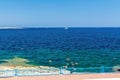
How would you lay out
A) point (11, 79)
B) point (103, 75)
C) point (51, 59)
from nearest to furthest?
point (11, 79) < point (103, 75) < point (51, 59)

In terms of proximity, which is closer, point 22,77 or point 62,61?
point 22,77

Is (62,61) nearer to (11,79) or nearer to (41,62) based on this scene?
(41,62)

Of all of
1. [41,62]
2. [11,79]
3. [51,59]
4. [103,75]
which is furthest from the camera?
[51,59]

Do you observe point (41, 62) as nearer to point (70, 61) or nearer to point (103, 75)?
A: point (70, 61)

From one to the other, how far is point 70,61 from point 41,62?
7283 millimetres

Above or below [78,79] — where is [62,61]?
below

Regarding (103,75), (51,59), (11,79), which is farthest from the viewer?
(51,59)

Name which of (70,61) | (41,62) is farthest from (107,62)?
(41,62)

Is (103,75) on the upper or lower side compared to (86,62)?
upper

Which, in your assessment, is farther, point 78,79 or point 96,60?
point 96,60

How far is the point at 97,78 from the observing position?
29.1 metres

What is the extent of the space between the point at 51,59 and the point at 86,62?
9.27 m

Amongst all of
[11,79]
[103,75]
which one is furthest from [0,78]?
[103,75]

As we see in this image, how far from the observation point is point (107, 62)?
3317 inches
